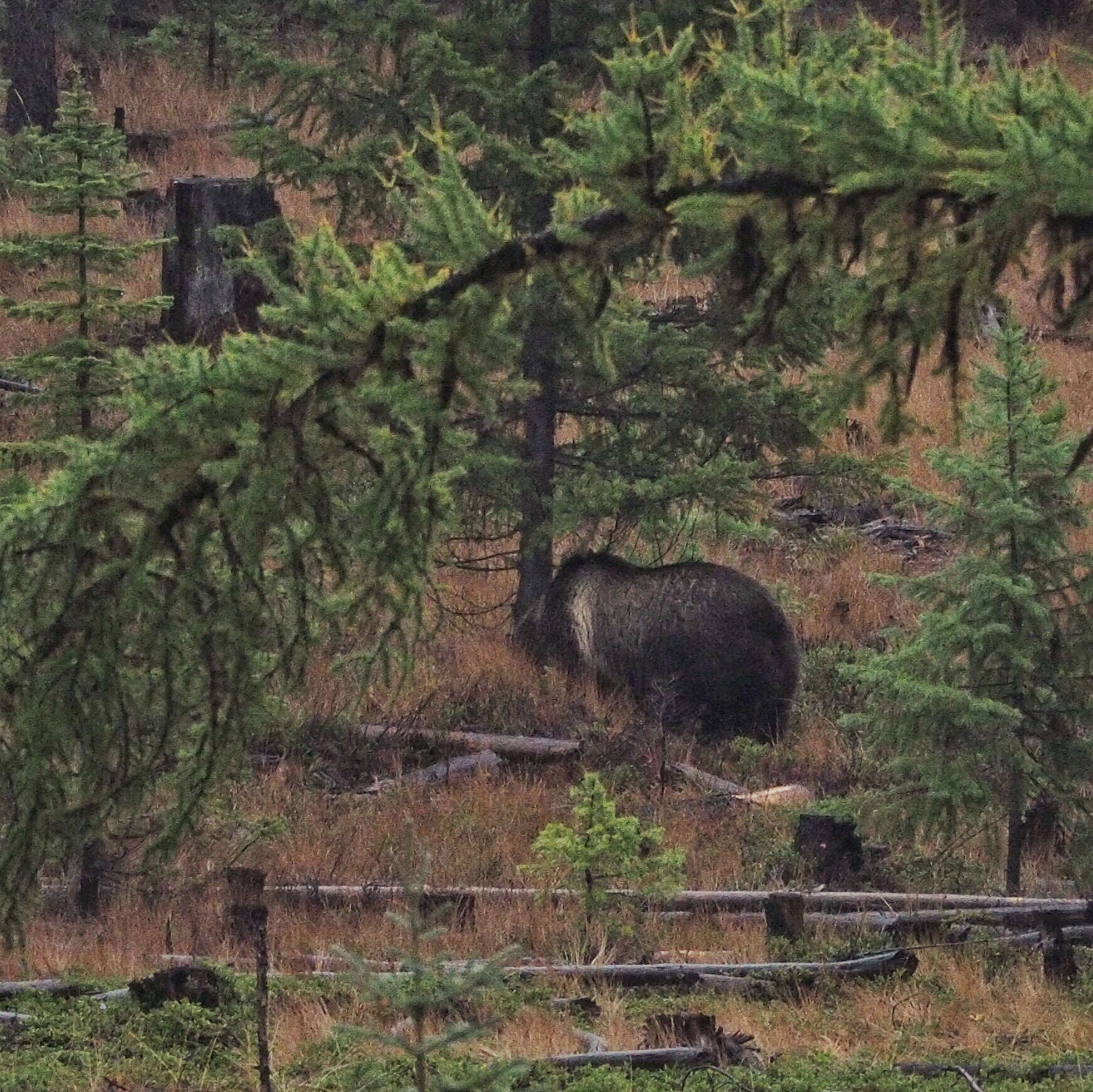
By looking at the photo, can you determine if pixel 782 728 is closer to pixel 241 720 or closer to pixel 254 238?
pixel 254 238

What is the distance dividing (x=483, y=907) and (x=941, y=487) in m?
9.58

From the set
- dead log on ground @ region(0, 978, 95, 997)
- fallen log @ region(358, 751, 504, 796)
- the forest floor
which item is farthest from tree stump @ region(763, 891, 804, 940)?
dead log on ground @ region(0, 978, 95, 997)

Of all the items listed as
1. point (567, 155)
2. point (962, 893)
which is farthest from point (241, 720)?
point (962, 893)

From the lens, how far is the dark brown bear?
12461 mm

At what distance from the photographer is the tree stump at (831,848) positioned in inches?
376

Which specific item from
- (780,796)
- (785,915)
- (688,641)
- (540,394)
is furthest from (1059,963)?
(540,394)

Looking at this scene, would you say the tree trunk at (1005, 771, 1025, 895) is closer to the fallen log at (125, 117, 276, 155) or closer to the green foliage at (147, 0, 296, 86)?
the fallen log at (125, 117, 276, 155)

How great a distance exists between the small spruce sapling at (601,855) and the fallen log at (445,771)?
2.55 m

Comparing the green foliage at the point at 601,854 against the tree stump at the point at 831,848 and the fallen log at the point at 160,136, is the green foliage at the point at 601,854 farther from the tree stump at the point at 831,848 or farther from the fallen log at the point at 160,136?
the fallen log at the point at 160,136

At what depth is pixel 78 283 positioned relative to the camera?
8.99 meters

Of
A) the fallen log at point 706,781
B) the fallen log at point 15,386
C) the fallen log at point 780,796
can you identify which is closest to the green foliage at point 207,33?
the fallen log at point 15,386

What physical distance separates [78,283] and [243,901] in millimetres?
3288

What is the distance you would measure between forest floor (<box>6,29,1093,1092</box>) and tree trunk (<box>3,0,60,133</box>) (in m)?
7.20

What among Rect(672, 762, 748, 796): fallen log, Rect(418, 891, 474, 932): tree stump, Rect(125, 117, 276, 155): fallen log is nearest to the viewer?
Rect(418, 891, 474, 932): tree stump
